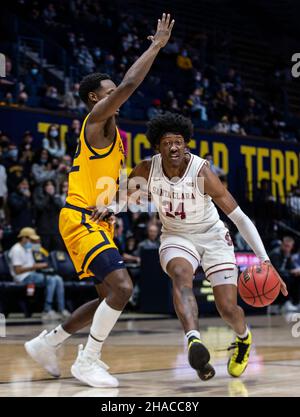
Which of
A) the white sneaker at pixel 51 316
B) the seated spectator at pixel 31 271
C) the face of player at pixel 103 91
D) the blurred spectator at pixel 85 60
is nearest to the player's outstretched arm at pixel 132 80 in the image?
the face of player at pixel 103 91

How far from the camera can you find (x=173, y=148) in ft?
19.7

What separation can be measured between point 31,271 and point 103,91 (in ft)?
25.5

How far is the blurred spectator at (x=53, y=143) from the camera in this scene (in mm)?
14922

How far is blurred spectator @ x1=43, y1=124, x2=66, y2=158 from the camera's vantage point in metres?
14.9

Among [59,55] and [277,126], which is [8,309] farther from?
[277,126]

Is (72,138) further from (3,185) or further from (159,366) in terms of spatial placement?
(159,366)

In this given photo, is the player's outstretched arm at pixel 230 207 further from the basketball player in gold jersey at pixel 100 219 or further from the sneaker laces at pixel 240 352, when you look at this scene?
the basketball player in gold jersey at pixel 100 219

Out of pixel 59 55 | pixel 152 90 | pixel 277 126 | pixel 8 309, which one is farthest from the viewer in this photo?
pixel 277 126

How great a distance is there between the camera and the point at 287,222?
18.9 meters

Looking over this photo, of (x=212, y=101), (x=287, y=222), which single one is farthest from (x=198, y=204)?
(x=212, y=101)

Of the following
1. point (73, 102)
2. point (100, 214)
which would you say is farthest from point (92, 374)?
point (73, 102)

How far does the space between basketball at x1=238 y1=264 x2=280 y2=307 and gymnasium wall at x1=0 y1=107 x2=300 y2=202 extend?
999 cm

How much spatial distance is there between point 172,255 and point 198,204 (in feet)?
1.46

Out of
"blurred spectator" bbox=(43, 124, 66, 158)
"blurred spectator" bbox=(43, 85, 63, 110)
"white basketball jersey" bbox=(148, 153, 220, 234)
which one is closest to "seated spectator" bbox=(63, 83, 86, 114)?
"blurred spectator" bbox=(43, 85, 63, 110)
